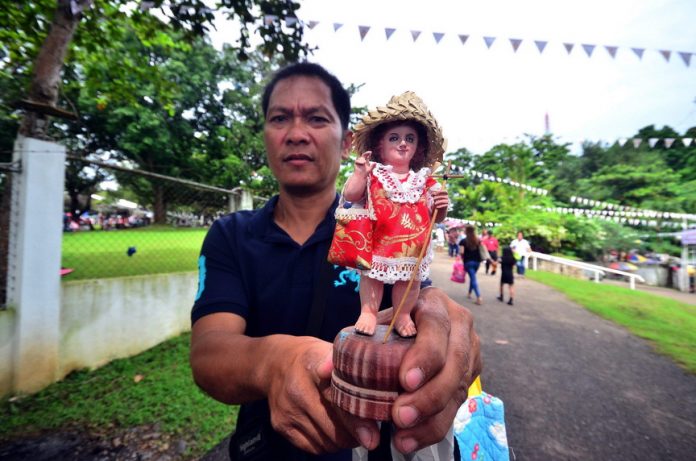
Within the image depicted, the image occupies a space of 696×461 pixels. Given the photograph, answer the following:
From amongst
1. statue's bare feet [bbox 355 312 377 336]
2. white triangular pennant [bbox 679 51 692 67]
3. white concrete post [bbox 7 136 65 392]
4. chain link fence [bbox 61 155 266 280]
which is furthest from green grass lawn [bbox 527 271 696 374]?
white concrete post [bbox 7 136 65 392]

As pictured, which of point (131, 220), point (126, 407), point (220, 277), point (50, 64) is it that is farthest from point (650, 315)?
point (50, 64)

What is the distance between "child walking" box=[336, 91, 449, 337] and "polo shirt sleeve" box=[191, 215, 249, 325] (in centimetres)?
74

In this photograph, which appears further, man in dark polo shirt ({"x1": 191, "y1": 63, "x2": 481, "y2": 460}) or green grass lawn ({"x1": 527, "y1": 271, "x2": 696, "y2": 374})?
green grass lawn ({"x1": 527, "y1": 271, "x2": 696, "y2": 374})

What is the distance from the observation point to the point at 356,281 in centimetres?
173

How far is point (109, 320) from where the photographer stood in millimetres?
4582

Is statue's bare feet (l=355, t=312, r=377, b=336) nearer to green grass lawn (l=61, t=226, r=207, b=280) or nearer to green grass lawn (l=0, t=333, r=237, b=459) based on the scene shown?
green grass lawn (l=0, t=333, r=237, b=459)

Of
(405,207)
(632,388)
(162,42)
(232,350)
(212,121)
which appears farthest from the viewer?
(212,121)

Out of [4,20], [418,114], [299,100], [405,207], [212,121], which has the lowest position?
[405,207]

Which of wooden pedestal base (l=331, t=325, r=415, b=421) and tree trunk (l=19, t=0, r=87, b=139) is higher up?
tree trunk (l=19, t=0, r=87, b=139)

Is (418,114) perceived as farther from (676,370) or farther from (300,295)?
(676,370)

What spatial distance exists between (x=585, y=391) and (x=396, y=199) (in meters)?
4.56

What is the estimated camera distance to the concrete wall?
3762 mm

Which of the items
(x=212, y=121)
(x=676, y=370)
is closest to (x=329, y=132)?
(x=676, y=370)

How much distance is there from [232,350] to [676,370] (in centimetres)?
644
